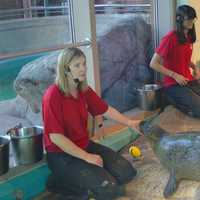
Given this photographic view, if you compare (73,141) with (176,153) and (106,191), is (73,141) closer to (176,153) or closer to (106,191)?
(106,191)

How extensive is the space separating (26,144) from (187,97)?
70.4 inches

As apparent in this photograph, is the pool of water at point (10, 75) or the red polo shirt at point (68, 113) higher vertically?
the pool of water at point (10, 75)

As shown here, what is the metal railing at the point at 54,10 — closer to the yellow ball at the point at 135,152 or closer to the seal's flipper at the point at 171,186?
the yellow ball at the point at 135,152

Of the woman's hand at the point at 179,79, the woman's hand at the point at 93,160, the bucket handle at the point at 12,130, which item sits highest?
the woman's hand at the point at 179,79

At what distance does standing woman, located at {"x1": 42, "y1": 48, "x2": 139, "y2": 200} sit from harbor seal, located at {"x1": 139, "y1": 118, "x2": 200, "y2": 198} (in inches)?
6.6

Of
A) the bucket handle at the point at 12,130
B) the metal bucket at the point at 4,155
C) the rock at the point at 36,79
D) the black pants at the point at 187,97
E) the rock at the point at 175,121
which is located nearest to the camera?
the metal bucket at the point at 4,155

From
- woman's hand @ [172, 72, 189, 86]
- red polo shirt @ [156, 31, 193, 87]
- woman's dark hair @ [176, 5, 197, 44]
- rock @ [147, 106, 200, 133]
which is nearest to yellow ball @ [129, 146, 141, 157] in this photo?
rock @ [147, 106, 200, 133]

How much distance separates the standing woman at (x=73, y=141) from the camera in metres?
2.43

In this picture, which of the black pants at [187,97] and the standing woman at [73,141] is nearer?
the standing woman at [73,141]

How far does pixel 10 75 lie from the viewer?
2787 millimetres

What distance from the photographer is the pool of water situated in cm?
271

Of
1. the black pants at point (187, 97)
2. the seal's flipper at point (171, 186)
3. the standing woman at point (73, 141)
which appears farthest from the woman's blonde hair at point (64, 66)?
the black pants at point (187, 97)

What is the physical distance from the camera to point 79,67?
8.03 ft

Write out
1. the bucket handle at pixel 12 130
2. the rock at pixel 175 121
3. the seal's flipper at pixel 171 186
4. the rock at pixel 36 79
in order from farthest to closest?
the rock at pixel 175 121 → the rock at pixel 36 79 → the bucket handle at pixel 12 130 → the seal's flipper at pixel 171 186
